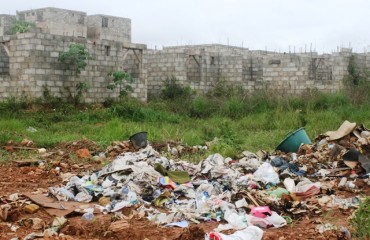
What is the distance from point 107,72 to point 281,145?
8.07m

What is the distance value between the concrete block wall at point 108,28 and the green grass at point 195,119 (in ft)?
21.1

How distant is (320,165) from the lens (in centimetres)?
816

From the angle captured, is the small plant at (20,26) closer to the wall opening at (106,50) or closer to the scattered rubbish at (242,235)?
the wall opening at (106,50)

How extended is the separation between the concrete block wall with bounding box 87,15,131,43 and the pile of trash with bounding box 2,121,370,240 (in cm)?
1499

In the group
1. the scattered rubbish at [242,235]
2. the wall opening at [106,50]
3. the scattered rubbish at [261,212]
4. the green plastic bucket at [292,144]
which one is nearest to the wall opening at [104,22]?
the wall opening at [106,50]

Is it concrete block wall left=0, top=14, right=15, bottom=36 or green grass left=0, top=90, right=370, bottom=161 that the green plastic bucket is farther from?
concrete block wall left=0, top=14, right=15, bottom=36

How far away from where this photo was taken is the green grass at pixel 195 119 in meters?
11.5

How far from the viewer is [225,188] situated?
664cm

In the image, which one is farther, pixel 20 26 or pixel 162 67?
pixel 20 26

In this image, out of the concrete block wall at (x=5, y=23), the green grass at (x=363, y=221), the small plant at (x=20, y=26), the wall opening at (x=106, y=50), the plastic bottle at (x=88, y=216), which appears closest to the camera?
the green grass at (x=363, y=221)

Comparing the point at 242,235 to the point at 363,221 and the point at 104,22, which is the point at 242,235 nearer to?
the point at 363,221

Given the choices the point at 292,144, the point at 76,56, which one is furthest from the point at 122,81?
the point at 292,144

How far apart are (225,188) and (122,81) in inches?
403

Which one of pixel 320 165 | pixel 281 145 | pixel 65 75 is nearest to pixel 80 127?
pixel 65 75
